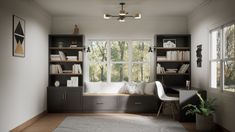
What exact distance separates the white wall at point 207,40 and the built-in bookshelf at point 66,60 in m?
3.07

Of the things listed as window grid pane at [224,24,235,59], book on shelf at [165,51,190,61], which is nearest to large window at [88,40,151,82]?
book on shelf at [165,51,190,61]

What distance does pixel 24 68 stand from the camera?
6066 millimetres

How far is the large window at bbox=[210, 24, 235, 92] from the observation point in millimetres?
5227

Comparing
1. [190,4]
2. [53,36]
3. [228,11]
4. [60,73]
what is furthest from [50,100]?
[228,11]

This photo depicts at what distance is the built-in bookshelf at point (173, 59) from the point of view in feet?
26.5

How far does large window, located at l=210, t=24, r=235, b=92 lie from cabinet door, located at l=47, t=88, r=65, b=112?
3.92 m

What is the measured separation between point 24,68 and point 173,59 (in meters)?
4.06

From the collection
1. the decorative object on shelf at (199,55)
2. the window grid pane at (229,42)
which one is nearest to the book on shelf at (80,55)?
the decorative object on shelf at (199,55)

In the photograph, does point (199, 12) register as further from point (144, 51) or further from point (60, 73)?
point (60, 73)

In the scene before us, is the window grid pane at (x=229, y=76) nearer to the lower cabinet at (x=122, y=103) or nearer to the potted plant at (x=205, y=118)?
the potted plant at (x=205, y=118)

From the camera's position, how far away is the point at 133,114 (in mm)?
7703

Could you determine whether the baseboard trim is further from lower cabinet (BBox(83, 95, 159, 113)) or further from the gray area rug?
lower cabinet (BBox(83, 95, 159, 113))

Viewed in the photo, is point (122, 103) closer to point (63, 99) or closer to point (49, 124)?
point (63, 99)

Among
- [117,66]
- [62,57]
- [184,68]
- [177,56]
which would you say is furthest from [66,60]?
[184,68]
